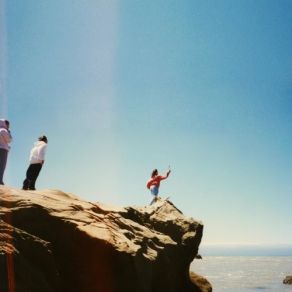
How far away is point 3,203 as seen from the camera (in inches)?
388

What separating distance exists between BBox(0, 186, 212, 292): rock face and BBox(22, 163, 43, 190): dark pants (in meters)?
1.69

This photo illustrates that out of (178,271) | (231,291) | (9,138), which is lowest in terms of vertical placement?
(231,291)

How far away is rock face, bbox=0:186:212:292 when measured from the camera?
840 cm

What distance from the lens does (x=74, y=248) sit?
35.3 ft

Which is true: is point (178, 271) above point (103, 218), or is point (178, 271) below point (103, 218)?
below

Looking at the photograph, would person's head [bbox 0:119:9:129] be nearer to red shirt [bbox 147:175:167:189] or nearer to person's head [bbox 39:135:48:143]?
person's head [bbox 39:135:48:143]

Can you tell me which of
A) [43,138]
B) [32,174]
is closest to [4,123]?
[43,138]

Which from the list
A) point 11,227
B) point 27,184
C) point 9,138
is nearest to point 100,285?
point 11,227

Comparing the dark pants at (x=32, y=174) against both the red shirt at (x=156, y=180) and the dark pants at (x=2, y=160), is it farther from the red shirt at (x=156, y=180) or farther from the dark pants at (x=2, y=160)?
the red shirt at (x=156, y=180)

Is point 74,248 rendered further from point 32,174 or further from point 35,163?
point 35,163

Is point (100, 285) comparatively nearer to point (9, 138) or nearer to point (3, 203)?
point (3, 203)

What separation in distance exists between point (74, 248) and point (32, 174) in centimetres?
505

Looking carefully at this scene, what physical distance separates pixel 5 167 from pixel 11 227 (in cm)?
496

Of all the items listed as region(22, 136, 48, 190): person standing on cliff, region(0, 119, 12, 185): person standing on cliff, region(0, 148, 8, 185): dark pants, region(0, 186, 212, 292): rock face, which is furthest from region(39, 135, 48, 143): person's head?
region(0, 186, 212, 292): rock face
